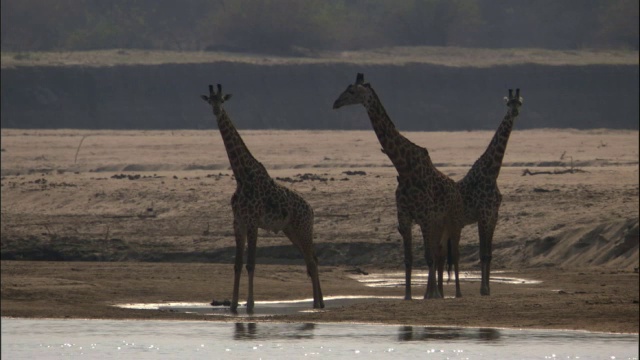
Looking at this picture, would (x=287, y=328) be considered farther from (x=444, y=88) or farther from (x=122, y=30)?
(x=122, y=30)

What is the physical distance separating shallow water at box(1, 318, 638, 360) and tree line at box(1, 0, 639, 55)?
155 ft

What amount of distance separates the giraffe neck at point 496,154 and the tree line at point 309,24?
141ft

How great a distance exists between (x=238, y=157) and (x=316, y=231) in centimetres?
693

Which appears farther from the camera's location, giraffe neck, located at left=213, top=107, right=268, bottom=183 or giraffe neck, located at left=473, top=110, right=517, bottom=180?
giraffe neck, located at left=473, top=110, right=517, bottom=180

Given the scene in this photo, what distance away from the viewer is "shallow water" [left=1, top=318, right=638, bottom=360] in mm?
14555

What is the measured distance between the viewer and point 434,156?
3794 cm

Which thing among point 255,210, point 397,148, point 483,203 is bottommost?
point 255,210

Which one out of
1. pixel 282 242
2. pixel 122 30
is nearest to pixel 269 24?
pixel 122 30

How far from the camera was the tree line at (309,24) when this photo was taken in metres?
67.7

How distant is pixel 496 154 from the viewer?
66.4 feet

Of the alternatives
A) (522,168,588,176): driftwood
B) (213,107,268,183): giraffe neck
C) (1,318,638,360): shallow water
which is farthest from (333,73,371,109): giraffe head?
(522,168,588,176): driftwood

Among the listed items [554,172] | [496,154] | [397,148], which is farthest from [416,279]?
[554,172]

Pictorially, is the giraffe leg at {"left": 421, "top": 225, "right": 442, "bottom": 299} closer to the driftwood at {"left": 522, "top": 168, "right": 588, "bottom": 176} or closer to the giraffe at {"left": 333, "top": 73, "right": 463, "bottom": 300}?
the giraffe at {"left": 333, "top": 73, "right": 463, "bottom": 300}

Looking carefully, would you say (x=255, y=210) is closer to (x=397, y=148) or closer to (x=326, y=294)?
(x=397, y=148)
